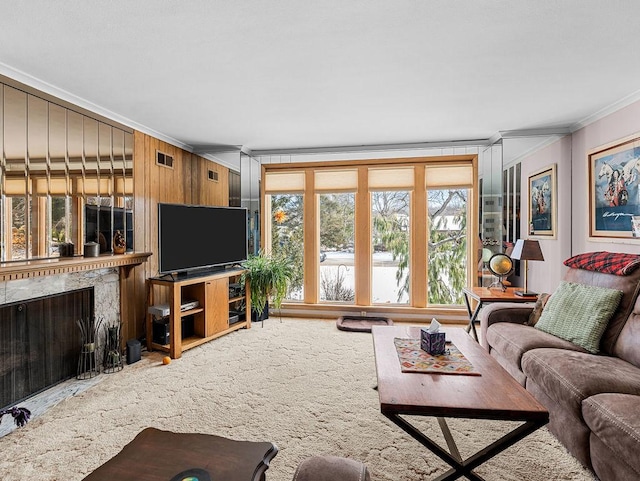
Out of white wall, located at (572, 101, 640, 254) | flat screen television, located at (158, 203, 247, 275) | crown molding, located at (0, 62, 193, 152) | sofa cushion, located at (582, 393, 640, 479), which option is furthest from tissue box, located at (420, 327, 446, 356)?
crown molding, located at (0, 62, 193, 152)

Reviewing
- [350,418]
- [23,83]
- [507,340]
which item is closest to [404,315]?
[507,340]

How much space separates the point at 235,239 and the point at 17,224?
2.33m

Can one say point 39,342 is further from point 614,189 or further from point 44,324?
point 614,189

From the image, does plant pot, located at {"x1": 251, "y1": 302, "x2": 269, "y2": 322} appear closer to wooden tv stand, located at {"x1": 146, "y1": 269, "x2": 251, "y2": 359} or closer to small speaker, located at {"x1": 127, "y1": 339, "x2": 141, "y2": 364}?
wooden tv stand, located at {"x1": 146, "y1": 269, "x2": 251, "y2": 359}

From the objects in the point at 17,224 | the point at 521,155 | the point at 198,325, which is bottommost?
the point at 198,325

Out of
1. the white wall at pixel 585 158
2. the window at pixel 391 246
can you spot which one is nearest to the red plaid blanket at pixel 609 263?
the white wall at pixel 585 158

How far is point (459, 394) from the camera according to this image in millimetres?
1688

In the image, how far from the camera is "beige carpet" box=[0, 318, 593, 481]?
1.90m

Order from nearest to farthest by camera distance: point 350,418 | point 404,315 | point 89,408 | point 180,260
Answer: point 350,418
point 89,408
point 180,260
point 404,315

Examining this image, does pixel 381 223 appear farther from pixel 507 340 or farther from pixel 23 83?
pixel 23 83

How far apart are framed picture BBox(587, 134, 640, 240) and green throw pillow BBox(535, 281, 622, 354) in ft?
2.55

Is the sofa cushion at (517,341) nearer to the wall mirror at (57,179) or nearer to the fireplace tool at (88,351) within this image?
the fireplace tool at (88,351)

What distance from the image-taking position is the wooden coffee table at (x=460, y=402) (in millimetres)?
1547

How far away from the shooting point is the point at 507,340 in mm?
2674
